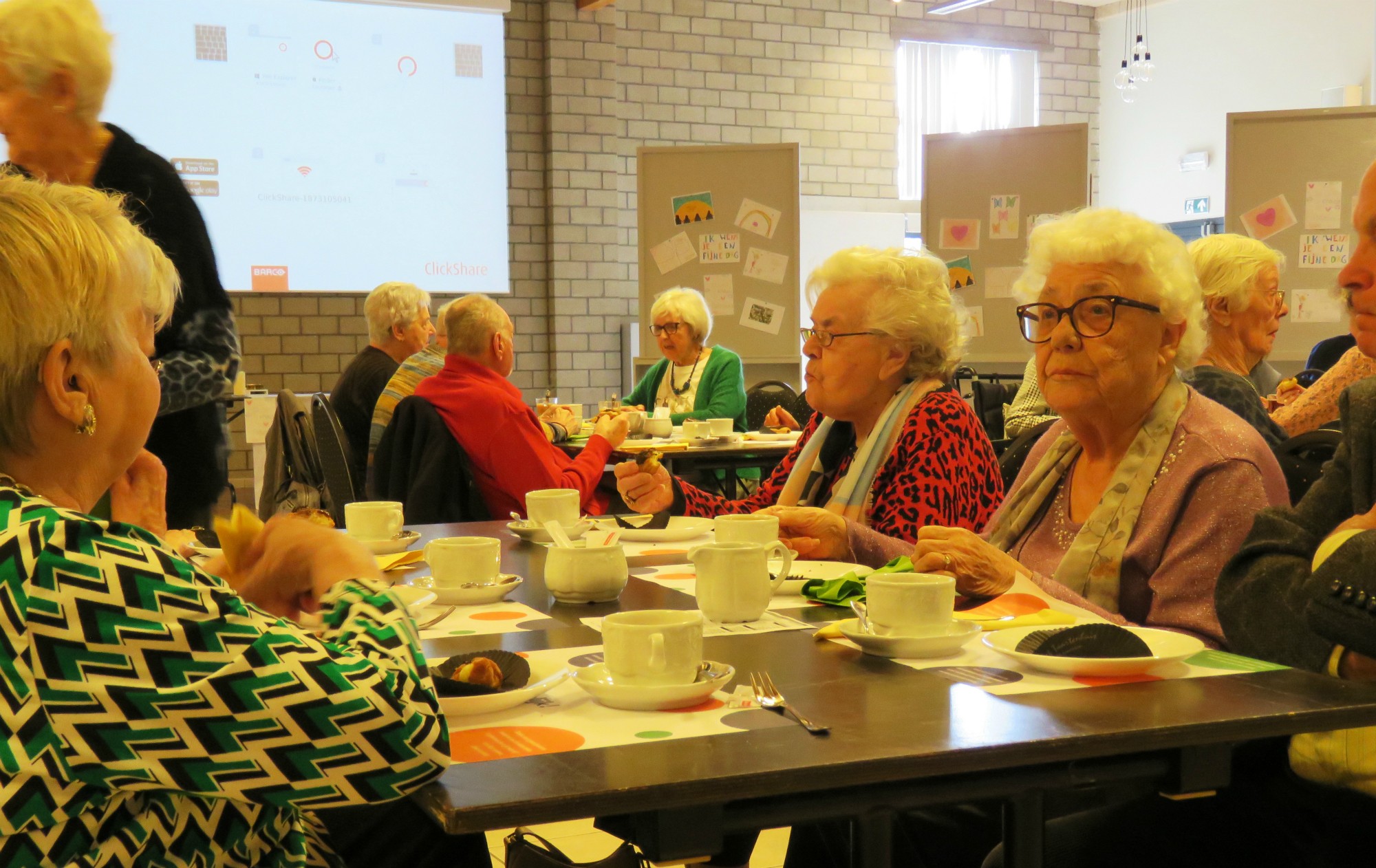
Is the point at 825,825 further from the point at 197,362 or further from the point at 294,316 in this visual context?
the point at 294,316

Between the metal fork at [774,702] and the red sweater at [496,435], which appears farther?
the red sweater at [496,435]

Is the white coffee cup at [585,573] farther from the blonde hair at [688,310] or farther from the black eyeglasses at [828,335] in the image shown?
the blonde hair at [688,310]

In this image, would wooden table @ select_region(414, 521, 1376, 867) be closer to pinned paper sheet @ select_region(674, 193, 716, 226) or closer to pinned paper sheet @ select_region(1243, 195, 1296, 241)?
pinned paper sheet @ select_region(1243, 195, 1296, 241)

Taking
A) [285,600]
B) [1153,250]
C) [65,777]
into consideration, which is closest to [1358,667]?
[1153,250]

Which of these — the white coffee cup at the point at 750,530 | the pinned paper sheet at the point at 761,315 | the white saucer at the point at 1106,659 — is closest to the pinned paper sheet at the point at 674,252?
the pinned paper sheet at the point at 761,315

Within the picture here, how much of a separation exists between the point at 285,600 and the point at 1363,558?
42.5 inches

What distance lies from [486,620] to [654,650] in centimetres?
51

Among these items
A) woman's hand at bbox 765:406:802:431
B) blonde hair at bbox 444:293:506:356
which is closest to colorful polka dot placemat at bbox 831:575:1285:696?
blonde hair at bbox 444:293:506:356

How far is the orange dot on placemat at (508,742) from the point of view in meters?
1.05

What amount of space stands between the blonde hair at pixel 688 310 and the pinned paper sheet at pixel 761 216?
4.04ft

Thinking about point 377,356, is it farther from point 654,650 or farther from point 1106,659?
point 1106,659

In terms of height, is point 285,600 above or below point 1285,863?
above

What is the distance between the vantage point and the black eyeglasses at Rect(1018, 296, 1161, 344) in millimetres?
2021

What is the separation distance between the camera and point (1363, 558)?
126 centimetres
